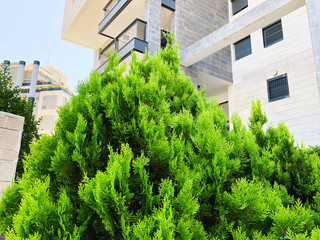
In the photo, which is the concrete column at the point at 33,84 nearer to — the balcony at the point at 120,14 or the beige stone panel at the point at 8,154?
the balcony at the point at 120,14

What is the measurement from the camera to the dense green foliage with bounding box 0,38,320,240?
191 centimetres

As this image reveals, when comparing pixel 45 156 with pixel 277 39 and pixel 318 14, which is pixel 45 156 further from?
pixel 277 39

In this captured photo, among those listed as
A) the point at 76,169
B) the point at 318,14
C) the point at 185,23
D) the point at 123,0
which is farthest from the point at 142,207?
the point at 123,0

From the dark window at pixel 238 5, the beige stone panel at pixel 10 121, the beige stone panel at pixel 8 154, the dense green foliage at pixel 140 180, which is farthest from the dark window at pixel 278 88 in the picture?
the beige stone panel at pixel 8 154

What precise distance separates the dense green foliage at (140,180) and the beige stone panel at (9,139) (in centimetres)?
316

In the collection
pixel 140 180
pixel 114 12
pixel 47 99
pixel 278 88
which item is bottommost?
pixel 140 180

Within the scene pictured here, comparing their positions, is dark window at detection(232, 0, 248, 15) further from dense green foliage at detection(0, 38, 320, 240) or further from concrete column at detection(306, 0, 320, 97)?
dense green foliage at detection(0, 38, 320, 240)

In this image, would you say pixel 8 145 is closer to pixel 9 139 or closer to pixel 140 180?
pixel 9 139

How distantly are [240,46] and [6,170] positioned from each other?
44.0ft

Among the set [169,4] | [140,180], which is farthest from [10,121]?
[169,4]

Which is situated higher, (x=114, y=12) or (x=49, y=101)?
(x=49, y=101)

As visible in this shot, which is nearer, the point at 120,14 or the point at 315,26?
the point at 315,26

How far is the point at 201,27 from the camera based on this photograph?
13.3m

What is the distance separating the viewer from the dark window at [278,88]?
38.8 feet
